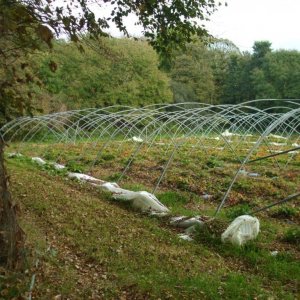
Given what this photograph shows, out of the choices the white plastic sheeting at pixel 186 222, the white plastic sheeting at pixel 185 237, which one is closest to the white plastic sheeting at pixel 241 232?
the white plastic sheeting at pixel 185 237

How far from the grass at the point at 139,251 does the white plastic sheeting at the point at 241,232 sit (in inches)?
4.9

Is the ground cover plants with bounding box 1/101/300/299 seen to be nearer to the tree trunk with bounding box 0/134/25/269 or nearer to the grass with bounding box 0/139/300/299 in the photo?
the grass with bounding box 0/139/300/299

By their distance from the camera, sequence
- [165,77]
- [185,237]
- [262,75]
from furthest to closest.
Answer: [262,75] → [165,77] → [185,237]

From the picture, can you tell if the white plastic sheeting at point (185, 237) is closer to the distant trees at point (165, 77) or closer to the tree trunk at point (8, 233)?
the tree trunk at point (8, 233)

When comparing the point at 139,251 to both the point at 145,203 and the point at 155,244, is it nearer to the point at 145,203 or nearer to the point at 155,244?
the point at 155,244

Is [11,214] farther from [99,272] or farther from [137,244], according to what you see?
[137,244]

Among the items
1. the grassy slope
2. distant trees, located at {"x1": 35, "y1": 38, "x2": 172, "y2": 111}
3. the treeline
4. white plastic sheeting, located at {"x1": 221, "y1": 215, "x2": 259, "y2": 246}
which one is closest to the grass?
the grassy slope

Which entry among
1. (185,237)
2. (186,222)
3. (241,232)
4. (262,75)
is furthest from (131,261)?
(262,75)

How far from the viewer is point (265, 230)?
21.7 ft

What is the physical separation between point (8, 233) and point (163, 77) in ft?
91.7

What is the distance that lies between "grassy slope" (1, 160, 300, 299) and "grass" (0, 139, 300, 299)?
1cm

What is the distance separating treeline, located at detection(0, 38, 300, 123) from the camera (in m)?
27.3

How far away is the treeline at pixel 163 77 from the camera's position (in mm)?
27266

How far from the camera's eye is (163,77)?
31.1 metres
